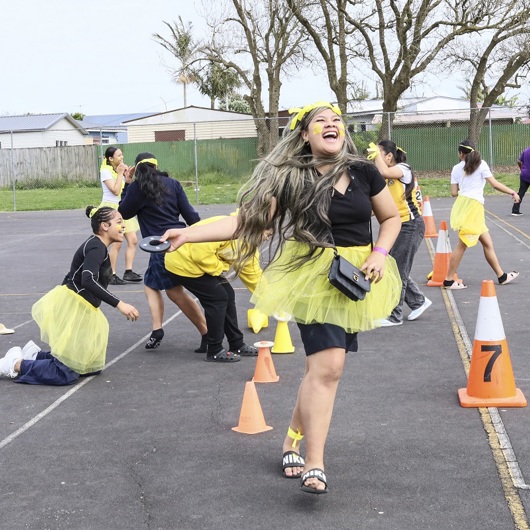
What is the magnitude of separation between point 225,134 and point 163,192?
43477 millimetres

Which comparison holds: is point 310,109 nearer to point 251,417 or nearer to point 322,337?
point 322,337

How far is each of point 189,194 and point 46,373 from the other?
25529 millimetres

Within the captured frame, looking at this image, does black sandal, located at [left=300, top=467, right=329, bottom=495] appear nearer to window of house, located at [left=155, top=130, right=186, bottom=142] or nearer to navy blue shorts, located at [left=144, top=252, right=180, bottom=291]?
navy blue shorts, located at [left=144, top=252, right=180, bottom=291]

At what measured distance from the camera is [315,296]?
4.24 meters

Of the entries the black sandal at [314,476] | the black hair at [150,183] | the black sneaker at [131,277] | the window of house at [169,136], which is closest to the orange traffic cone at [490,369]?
the black sandal at [314,476]

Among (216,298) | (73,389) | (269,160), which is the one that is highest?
(269,160)

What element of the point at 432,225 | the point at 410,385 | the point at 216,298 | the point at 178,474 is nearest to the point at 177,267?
the point at 216,298

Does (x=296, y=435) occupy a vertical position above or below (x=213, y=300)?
below

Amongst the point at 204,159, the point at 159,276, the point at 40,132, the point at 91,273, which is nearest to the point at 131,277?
the point at 159,276

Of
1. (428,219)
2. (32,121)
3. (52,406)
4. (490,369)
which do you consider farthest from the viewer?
(32,121)

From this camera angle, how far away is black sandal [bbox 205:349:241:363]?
7324mm

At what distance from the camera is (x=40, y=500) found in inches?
173

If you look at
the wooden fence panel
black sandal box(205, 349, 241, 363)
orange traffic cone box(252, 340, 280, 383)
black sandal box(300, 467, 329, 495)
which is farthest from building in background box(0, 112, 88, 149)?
black sandal box(300, 467, 329, 495)

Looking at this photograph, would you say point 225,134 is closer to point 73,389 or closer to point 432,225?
point 432,225
